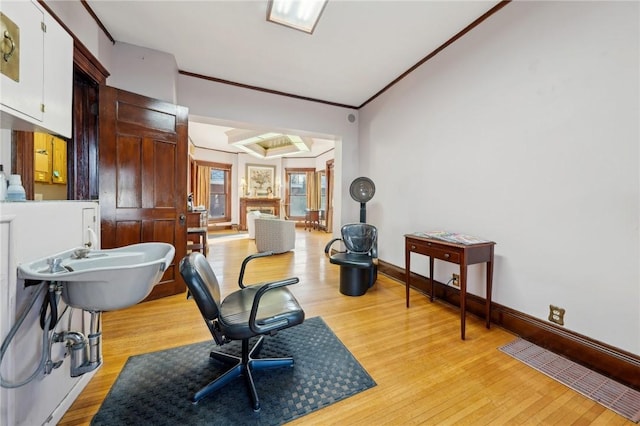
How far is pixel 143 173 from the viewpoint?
2.73m

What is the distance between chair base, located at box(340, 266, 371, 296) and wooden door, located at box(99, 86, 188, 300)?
2.03 metres

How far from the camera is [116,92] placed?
101 inches

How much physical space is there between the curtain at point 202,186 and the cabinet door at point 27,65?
707 cm

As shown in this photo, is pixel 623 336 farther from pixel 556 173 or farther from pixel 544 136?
pixel 544 136

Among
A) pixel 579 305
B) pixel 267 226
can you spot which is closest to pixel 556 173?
pixel 579 305

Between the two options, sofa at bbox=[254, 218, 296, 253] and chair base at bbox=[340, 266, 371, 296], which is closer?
chair base at bbox=[340, 266, 371, 296]

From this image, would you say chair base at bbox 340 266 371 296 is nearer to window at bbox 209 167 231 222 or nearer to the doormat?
the doormat

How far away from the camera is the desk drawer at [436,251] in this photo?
214 centimetres

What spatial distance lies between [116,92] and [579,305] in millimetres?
4532

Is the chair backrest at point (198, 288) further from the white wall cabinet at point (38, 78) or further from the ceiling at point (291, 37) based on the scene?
the ceiling at point (291, 37)

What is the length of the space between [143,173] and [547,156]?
3.87 m

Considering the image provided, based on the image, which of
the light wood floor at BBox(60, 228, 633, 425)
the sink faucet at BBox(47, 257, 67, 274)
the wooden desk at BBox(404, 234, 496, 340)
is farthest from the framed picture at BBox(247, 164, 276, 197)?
the sink faucet at BBox(47, 257, 67, 274)

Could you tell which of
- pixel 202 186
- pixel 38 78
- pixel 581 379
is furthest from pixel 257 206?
pixel 581 379

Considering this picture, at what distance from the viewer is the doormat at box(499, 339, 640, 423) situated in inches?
55.3
